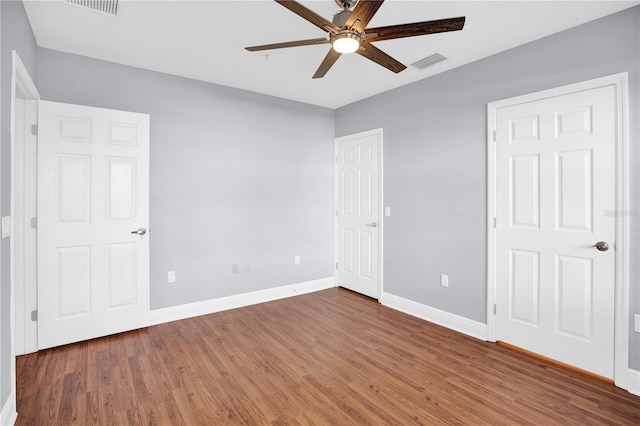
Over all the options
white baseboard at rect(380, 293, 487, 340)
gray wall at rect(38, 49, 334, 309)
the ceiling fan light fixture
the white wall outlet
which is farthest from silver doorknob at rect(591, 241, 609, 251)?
gray wall at rect(38, 49, 334, 309)

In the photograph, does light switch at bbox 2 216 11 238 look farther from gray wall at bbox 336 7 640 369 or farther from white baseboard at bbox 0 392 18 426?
gray wall at bbox 336 7 640 369

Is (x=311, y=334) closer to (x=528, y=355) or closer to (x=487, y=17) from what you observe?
(x=528, y=355)

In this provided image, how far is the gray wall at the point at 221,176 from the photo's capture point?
3.26 meters

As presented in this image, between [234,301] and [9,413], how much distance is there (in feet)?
7.25

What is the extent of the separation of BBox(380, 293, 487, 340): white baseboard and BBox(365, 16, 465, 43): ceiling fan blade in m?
2.63

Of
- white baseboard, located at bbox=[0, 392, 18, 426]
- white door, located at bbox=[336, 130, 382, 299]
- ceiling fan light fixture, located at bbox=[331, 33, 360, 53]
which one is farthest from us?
white door, located at bbox=[336, 130, 382, 299]

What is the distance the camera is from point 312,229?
466 cm

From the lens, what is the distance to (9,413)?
1.82 m

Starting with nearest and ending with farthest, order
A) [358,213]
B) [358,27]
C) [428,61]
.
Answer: [358,27], [428,61], [358,213]

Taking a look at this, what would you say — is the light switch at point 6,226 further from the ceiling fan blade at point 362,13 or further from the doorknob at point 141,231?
the ceiling fan blade at point 362,13

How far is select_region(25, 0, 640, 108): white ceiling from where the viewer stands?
2.27m

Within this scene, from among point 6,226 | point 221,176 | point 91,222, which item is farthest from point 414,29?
point 91,222

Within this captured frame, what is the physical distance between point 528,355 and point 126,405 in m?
3.16

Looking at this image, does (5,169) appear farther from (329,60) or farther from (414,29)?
(414,29)
